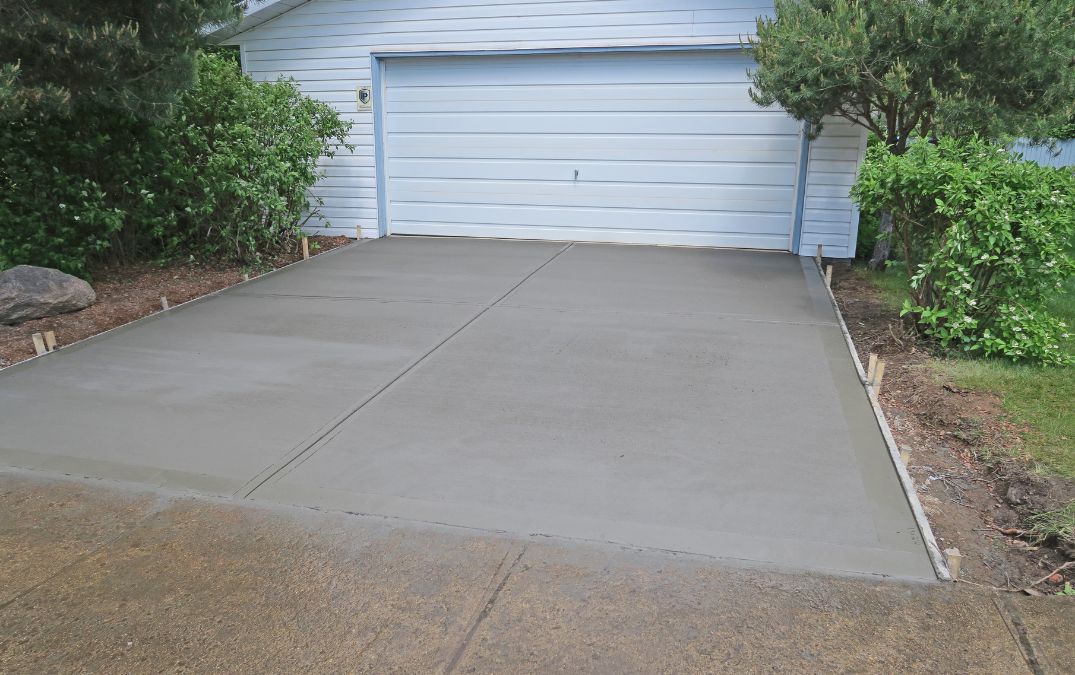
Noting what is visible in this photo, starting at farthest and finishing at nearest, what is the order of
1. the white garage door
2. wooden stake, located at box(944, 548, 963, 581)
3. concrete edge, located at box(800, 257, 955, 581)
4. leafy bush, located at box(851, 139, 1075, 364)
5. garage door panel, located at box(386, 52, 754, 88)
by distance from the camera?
1. the white garage door
2. garage door panel, located at box(386, 52, 754, 88)
3. leafy bush, located at box(851, 139, 1075, 364)
4. concrete edge, located at box(800, 257, 955, 581)
5. wooden stake, located at box(944, 548, 963, 581)

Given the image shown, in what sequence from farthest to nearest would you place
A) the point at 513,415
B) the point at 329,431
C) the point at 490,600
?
the point at 513,415 → the point at 329,431 → the point at 490,600

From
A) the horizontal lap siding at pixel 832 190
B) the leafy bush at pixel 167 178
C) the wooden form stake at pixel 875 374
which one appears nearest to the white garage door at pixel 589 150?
the horizontal lap siding at pixel 832 190

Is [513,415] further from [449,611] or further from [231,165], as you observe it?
[231,165]

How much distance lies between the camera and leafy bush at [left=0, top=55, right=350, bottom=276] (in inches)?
264

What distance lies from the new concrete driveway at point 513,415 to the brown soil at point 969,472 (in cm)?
23

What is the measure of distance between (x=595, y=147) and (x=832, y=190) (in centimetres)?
274

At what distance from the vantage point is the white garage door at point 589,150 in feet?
27.8


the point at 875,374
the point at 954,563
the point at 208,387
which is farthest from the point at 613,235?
the point at 954,563

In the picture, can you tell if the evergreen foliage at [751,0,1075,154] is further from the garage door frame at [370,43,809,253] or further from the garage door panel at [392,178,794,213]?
the garage door panel at [392,178,794,213]

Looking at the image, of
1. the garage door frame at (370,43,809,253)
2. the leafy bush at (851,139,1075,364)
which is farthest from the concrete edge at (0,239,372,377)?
the leafy bush at (851,139,1075,364)

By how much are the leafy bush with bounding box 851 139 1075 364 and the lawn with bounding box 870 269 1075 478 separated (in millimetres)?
154

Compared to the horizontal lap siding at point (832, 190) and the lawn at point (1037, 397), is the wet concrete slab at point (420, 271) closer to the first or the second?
the horizontal lap siding at point (832, 190)

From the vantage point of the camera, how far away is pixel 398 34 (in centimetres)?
908

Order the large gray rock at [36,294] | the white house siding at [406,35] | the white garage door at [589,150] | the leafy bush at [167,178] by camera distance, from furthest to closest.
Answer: the white garage door at [589,150] < the white house siding at [406,35] < the leafy bush at [167,178] < the large gray rock at [36,294]
